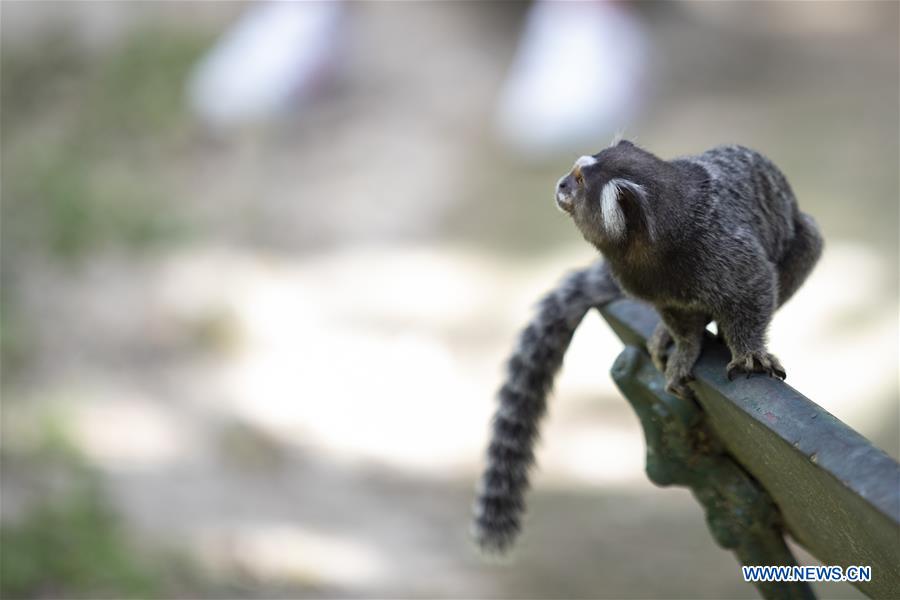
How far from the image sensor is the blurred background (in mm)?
Answer: 5730

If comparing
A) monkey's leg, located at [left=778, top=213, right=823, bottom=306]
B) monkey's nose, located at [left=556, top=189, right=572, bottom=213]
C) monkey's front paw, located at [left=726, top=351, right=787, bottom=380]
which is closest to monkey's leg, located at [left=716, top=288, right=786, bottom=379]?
monkey's front paw, located at [left=726, top=351, right=787, bottom=380]

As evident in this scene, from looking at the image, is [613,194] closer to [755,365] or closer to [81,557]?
[755,365]

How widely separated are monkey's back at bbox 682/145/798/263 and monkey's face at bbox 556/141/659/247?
8.4 inches

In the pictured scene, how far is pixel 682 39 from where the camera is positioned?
10969 millimetres

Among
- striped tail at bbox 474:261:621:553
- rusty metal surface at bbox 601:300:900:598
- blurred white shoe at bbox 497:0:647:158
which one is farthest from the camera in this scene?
blurred white shoe at bbox 497:0:647:158

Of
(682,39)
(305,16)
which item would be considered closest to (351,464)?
(305,16)

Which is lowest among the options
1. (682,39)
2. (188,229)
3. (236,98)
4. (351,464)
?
(351,464)

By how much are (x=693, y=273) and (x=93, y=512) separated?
3.74 meters

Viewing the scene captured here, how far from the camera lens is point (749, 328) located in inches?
109

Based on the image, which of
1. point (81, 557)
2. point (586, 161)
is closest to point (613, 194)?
point (586, 161)

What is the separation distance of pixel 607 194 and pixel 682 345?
503 millimetres

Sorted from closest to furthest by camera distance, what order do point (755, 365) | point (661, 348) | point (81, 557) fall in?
1. point (755, 365)
2. point (661, 348)
3. point (81, 557)

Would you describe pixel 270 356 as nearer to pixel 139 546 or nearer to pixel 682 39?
pixel 139 546

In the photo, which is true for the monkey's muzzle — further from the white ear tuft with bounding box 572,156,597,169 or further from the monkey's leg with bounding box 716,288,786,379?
the monkey's leg with bounding box 716,288,786,379
